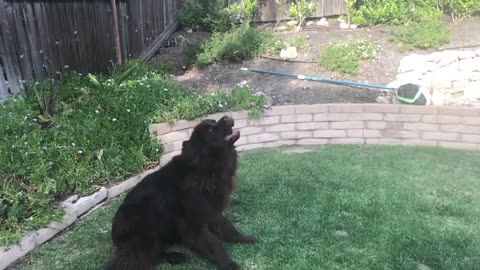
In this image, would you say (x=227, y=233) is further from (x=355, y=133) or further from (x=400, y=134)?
(x=400, y=134)

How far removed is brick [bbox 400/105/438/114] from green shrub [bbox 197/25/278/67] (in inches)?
101

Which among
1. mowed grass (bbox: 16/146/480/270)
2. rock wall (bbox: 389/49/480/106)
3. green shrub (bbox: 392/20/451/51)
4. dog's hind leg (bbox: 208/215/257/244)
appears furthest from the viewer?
green shrub (bbox: 392/20/451/51)

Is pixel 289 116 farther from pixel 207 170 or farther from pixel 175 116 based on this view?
pixel 207 170

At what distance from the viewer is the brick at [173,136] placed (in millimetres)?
4555

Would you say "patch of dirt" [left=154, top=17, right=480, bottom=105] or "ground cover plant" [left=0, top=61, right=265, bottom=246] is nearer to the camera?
"ground cover plant" [left=0, top=61, right=265, bottom=246]

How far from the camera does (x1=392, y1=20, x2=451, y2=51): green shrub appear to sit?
646cm

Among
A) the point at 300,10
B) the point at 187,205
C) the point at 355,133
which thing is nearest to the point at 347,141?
the point at 355,133

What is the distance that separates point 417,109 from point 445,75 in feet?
3.56

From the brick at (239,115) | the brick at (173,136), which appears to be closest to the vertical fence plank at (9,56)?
the brick at (173,136)

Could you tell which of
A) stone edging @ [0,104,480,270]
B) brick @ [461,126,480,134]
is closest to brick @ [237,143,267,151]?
stone edging @ [0,104,480,270]

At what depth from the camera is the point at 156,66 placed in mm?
6445

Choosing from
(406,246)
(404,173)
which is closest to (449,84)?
(404,173)

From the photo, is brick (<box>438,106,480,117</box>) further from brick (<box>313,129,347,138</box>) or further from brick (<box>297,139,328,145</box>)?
brick (<box>297,139,328,145</box>)

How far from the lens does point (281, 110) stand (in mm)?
5160
